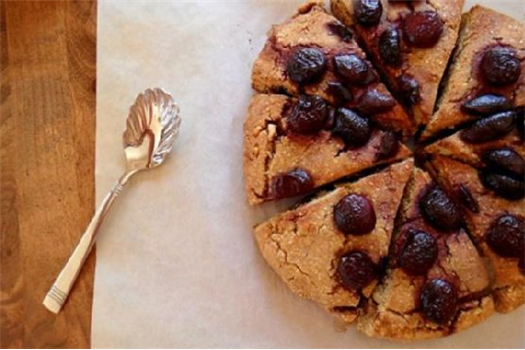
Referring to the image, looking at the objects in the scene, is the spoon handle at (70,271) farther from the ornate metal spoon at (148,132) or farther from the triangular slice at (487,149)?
the triangular slice at (487,149)

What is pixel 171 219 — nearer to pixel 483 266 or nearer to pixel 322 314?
pixel 322 314

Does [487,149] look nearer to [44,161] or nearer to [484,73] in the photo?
[484,73]

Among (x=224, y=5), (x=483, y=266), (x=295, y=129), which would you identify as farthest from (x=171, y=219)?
(x=483, y=266)

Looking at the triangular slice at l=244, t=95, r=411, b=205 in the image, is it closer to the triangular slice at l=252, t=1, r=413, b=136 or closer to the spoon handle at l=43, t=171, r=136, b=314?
the triangular slice at l=252, t=1, r=413, b=136

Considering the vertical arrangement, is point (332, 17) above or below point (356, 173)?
above

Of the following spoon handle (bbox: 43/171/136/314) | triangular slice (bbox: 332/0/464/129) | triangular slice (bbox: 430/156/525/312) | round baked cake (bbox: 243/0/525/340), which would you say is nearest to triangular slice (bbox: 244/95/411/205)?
round baked cake (bbox: 243/0/525/340)

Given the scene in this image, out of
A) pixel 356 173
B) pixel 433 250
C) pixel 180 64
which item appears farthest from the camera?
pixel 180 64

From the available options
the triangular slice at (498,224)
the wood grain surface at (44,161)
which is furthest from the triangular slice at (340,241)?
the wood grain surface at (44,161)

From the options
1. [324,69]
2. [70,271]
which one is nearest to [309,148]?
[324,69]
